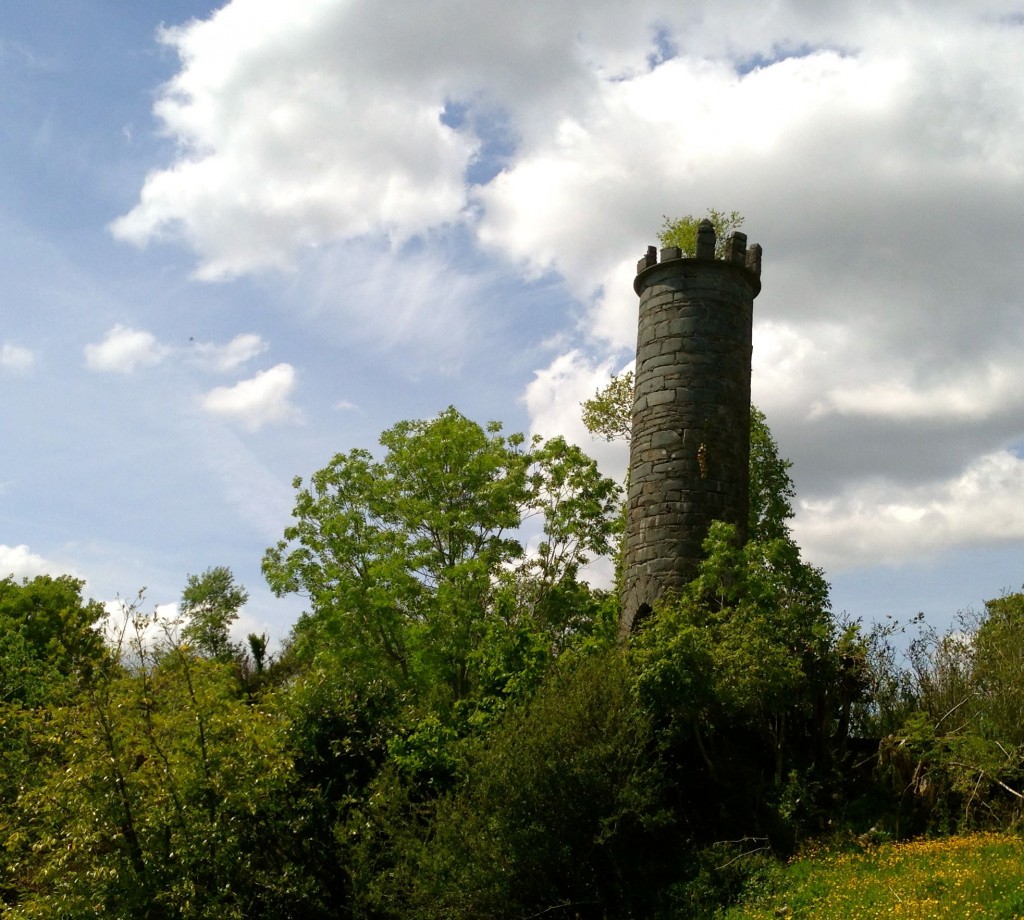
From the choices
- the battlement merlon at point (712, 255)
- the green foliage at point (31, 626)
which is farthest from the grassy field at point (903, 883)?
the green foliage at point (31, 626)

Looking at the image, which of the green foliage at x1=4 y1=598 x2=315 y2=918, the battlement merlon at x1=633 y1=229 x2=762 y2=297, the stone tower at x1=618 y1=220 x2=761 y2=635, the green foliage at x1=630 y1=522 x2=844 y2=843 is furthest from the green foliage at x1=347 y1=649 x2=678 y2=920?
the battlement merlon at x1=633 y1=229 x2=762 y2=297

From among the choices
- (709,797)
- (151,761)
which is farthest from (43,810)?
(709,797)

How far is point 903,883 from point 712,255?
1074 centimetres

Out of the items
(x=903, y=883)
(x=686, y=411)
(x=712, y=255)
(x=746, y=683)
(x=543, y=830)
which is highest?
(x=712, y=255)

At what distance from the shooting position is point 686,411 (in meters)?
17.2

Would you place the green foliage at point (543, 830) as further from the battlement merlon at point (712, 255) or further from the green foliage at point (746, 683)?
the battlement merlon at point (712, 255)

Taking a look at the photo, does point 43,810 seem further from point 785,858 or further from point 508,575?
point 508,575

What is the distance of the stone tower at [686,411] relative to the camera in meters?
16.8

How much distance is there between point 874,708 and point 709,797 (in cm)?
326

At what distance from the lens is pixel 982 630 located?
1694 cm

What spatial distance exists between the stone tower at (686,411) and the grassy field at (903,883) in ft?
17.4

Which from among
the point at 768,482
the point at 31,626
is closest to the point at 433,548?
the point at 768,482

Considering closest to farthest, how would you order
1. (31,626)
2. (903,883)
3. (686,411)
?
1. (903,883)
2. (686,411)
3. (31,626)

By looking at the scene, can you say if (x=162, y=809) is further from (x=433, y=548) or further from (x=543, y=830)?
(x=433, y=548)
